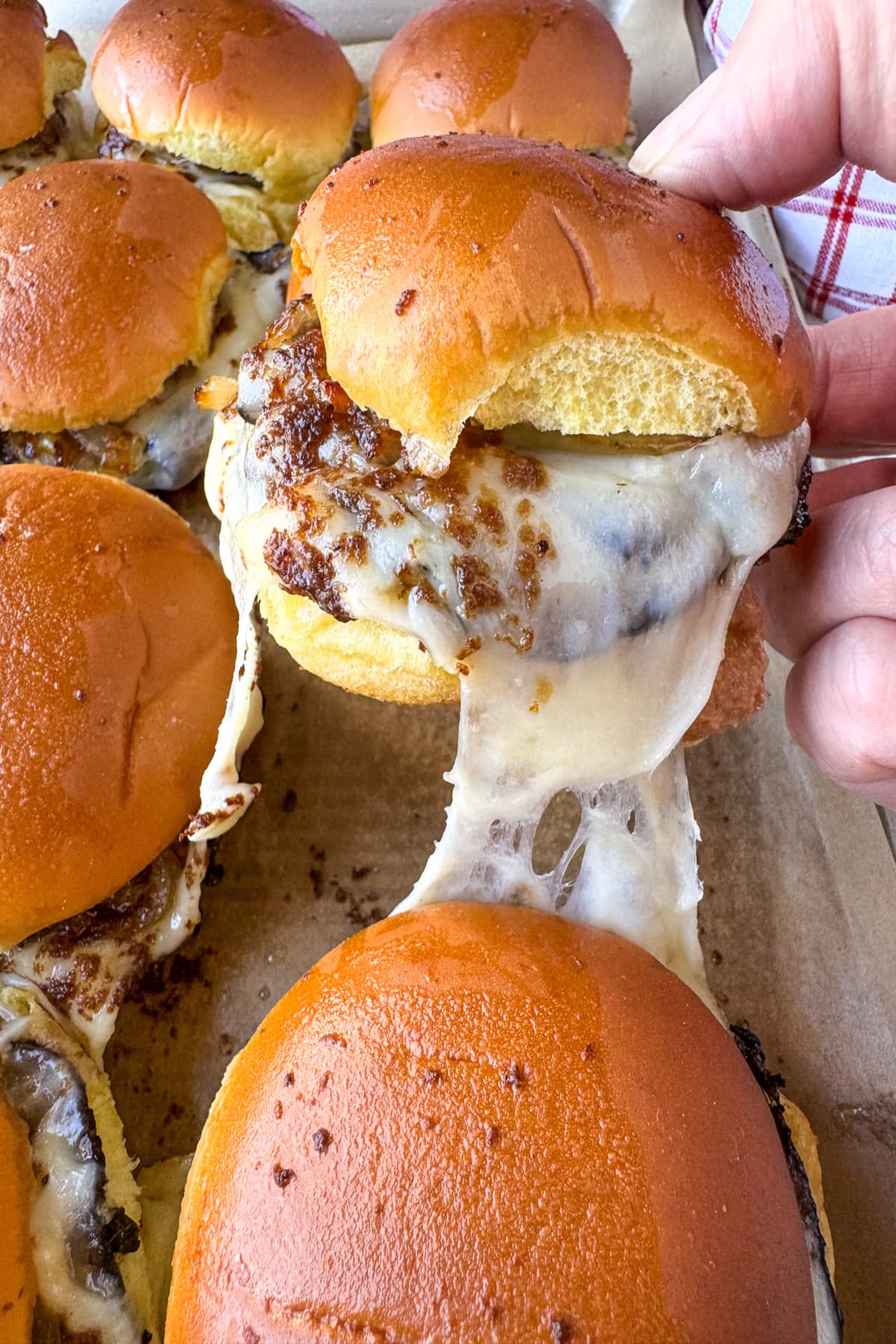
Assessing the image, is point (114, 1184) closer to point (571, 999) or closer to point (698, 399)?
point (571, 999)

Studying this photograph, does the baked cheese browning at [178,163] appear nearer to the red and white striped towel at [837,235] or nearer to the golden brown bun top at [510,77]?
the golden brown bun top at [510,77]

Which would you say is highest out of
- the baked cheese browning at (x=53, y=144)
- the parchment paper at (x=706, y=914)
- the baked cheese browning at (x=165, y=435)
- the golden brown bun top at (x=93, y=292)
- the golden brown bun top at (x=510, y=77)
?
the golden brown bun top at (x=510, y=77)

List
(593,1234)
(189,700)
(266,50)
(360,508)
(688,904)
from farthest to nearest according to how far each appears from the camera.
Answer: (266,50) → (189,700) → (688,904) → (360,508) → (593,1234)

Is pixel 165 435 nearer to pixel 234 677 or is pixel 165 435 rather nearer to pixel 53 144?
pixel 234 677

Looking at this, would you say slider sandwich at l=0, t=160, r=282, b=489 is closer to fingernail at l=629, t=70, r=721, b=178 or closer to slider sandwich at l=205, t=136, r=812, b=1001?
slider sandwich at l=205, t=136, r=812, b=1001

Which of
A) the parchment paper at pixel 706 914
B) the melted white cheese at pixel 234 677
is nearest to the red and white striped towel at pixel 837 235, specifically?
the parchment paper at pixel 706 914

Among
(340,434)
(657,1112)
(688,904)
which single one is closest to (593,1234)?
(657,1112)
